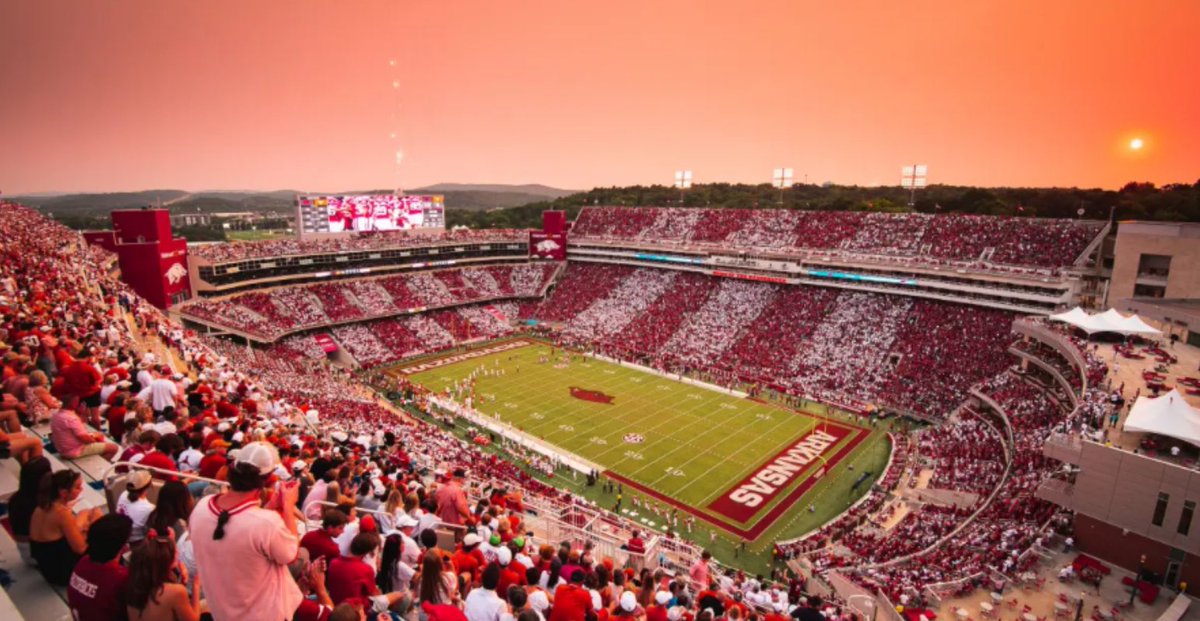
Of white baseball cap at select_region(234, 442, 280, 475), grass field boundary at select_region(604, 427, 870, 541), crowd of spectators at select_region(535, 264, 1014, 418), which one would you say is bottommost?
grass field boundary at select_region(604, 427, 870, 541)

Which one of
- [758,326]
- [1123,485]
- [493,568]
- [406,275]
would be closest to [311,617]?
[493,568]

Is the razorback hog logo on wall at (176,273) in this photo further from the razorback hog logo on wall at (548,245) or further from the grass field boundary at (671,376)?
the razorback hog logo on wall at (548,245)

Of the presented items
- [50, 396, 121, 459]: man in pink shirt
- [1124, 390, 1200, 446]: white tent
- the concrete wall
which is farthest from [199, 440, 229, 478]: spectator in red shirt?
the concrete wall

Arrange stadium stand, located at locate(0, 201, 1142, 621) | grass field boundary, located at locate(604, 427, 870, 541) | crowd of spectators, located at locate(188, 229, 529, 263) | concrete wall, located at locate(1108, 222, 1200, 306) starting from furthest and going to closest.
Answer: crowd of spectators, located at locate(188, 229, 529, 263), concrete wall, located at locate(1108, 222, 1200, 306), grass field boundary, located at locate(604, 427, 870, 541), stadium stand, located at locate(0, 201, 1142, 621)

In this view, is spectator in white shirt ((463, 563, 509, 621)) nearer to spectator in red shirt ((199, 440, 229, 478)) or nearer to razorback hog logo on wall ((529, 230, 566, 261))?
spectator in red shirt ((199, 440, 229, 478))

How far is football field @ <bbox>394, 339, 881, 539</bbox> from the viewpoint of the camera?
25.5m

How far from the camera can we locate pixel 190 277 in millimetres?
42750

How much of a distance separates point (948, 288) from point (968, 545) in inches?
1081

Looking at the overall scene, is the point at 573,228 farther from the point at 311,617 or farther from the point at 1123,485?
the point at 311,617

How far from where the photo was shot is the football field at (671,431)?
25.5m

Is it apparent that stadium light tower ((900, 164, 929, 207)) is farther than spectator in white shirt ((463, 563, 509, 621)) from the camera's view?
Yes

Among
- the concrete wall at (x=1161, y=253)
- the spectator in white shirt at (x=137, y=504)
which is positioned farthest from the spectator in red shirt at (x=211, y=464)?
the concrete wall at (x=1161, y=253)

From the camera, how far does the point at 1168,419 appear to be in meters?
15.8

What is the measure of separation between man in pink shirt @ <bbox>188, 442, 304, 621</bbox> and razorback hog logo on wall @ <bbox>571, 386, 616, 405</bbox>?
1264 inches
